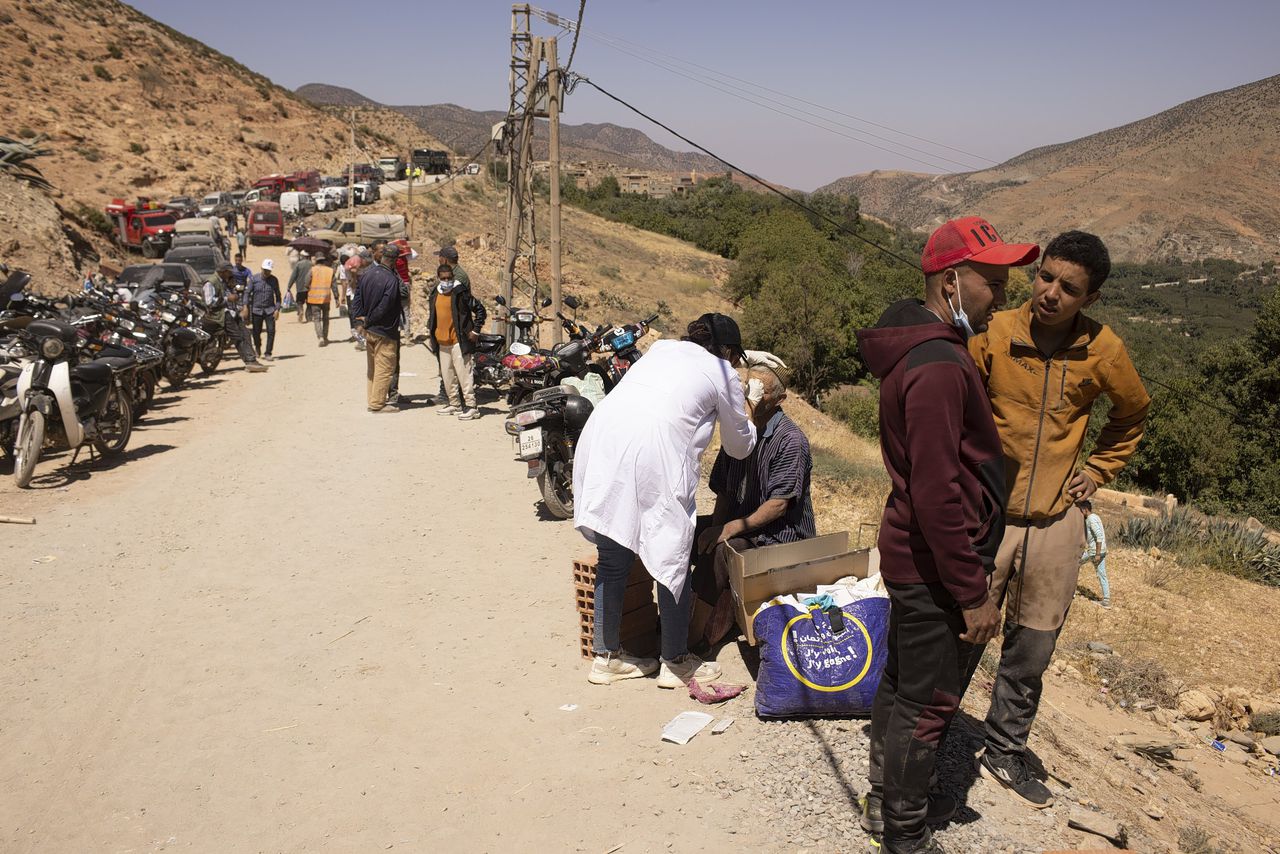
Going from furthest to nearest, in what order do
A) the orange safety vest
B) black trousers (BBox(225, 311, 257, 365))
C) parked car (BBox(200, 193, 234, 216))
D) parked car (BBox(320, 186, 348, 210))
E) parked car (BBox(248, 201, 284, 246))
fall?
parked car (BBox(320, 186, 348, 210)), parked car (BBox(200, 193, 234, 216)), parked car (BBox(248, 201, 284, 246)), the orange safety vest, black trousers (BBox(225, 311, 257, 365))

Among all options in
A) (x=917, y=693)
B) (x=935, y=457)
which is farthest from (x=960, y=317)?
(x=917, y=693)

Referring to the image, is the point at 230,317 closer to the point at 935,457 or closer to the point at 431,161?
the point at 935,457

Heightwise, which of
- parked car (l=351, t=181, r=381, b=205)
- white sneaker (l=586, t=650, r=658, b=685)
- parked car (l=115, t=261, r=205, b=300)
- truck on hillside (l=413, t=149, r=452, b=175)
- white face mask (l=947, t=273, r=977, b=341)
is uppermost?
truck on hillside (l=413, t=149, r=452, b=175)

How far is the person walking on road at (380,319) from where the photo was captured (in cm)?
1077

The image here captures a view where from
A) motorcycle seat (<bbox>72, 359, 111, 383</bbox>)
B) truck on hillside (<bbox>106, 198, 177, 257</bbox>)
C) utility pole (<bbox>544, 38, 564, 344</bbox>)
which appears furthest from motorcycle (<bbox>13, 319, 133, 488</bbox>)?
truck on hillside (<bbox>106, 198, 177, 257</bbox>)

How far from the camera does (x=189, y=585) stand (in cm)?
624

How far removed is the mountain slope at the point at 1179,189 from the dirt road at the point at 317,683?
12682cm

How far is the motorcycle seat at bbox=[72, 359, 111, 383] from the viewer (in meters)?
8.80

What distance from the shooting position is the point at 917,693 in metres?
2.87

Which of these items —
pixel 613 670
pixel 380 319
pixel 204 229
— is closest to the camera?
pixel 613 670

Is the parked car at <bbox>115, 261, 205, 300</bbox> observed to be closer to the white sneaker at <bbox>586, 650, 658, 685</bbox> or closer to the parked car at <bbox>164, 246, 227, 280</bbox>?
the parked car at <bbox>164, 246, 227, 280</bbox>

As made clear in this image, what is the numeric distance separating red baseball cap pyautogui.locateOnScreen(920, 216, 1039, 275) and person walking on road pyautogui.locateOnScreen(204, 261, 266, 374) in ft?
48.6

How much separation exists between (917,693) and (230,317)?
602 inches

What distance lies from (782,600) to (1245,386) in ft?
122
